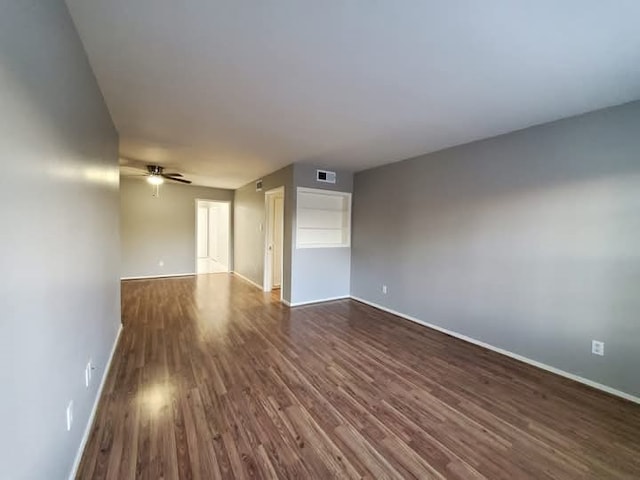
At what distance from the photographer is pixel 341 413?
2.02 m

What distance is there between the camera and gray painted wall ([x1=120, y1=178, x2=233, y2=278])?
6352 mm

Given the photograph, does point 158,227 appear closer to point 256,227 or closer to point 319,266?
point 256,227

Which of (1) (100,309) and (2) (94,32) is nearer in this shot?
Result: (2) (94,32)

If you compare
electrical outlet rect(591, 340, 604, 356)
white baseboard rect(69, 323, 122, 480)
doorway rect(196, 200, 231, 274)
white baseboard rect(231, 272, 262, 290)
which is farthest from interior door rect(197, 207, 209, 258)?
electrical outlet rect(591, 340, 604, 356)

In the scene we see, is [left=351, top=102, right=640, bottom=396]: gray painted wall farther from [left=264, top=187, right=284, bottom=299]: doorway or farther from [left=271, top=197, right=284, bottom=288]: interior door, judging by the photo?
[left=271, top=197, right=284, bottom=288]: interior door

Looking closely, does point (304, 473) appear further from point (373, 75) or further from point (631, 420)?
point (373, 75)

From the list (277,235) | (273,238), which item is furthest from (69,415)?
(277,235)

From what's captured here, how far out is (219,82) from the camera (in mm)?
2084

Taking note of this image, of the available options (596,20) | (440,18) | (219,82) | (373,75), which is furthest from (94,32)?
(596,20)

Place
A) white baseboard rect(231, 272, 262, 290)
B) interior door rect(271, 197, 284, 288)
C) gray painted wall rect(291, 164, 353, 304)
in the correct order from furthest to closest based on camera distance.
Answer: white baseboard rect(231, 272, 262, 290)
interior door rect(271, 197, 284, 288)
gray painted wall rect(291, 164, 353, 304)

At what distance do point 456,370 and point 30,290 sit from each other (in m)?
3.15

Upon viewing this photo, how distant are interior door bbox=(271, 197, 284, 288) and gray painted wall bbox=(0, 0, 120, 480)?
3.96 meters

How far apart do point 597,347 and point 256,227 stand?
5.54 m

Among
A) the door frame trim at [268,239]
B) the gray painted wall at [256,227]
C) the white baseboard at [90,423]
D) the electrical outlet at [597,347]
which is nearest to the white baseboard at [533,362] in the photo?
the electrical outlet at [597,347]
